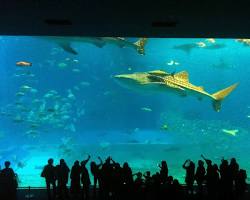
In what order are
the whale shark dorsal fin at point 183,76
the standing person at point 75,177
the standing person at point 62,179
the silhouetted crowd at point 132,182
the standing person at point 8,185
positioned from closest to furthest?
the silhouetted crowd at point 132,182 < the standing person at point 8,185 < the standing person at point 75,177 < the standing person at point 62,179 < the whale shark dorsal fin at point 183,76

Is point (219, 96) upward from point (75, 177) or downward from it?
upward

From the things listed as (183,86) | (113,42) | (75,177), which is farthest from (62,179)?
(183,86)

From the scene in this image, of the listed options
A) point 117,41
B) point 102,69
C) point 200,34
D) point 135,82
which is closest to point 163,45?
point 102,69

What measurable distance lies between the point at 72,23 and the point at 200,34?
261 centimetres

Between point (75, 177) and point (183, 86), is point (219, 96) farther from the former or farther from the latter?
point (75, 177)

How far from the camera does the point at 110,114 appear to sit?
37.1 metres

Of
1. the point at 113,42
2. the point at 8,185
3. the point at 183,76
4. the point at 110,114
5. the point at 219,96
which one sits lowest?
the point at 8,185

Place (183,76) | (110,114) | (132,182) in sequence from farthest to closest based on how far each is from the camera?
(110,114), (183,76), (132,182)

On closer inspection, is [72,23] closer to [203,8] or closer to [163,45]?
[203,8]

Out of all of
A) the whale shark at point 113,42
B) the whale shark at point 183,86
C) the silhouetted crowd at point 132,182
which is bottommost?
the silhouetted crowd at point 132,182

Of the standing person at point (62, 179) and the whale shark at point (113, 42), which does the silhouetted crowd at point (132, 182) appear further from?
the whale shark at point (113, 42)

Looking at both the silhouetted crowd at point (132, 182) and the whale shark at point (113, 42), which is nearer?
the silhouetted crowd at point (132, 182)

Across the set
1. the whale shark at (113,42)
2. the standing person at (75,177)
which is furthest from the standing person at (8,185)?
the whale shark at (113,42)

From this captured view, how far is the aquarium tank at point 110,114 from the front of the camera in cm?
1756
